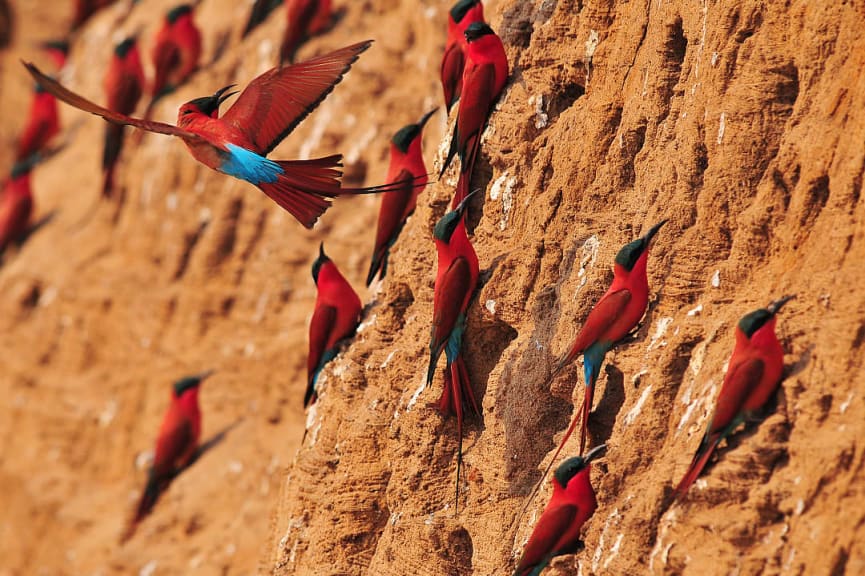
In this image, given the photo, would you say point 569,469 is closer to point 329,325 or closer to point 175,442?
point 329,325

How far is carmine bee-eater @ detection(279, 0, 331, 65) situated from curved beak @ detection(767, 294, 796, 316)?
5784mm

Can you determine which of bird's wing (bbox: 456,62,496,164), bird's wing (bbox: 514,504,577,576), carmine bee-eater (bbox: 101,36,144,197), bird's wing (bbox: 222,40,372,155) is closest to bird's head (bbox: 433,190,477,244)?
bird's wing (bbox: 456,62,496,164)

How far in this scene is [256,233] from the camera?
29.7 ft

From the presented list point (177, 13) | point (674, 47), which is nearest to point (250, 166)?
point (674, 47)

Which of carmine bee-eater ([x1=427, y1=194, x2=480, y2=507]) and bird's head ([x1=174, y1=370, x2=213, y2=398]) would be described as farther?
bird's head ([x1=174, y1=370, x2=213, y2=398])

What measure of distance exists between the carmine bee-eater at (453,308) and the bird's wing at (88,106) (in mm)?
952

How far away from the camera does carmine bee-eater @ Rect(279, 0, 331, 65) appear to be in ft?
29.8

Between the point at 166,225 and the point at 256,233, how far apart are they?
1120 mm

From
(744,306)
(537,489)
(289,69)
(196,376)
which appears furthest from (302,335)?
(744,306)

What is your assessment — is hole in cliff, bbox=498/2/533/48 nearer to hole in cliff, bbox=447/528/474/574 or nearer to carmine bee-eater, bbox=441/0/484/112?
carmine bee-eater, bbox=441/0/484/112

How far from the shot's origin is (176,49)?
10.5 m

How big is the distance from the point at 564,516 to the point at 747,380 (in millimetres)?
800

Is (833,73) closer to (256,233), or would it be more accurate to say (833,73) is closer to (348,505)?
(348,505)

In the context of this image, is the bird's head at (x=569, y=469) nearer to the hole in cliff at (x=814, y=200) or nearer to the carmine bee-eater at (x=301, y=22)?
the hole in cliff at (x=814, y=200)
